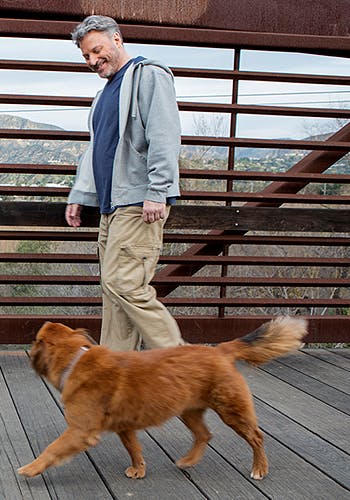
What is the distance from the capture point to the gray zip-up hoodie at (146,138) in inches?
179

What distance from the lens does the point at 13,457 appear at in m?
4.19

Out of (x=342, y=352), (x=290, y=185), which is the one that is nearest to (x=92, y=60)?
(x=290, y=185)

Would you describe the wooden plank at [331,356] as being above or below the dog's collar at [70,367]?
below

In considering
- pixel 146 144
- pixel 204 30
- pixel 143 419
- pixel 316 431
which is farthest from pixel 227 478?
pixel 204 30

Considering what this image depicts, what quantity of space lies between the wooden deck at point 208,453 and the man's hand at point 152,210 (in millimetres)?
1062

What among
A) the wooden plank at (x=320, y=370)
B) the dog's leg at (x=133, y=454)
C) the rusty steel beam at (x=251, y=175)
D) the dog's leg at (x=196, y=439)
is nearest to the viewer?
the dog's leg at (x=133, y=454)

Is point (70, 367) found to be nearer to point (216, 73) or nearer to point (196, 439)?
point (196, 439)

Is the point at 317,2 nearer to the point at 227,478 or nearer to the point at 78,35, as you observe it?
the point at 78,35

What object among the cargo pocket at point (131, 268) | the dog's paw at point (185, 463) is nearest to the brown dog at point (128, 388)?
the dog's paw at point (185, 463)

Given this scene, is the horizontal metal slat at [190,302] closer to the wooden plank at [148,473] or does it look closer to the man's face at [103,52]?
the wooden plank at [148,473]

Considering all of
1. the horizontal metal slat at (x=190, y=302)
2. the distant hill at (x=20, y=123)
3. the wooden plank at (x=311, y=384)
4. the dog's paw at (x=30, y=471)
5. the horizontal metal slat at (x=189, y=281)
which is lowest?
the dog's paw at (x=30, y=471)

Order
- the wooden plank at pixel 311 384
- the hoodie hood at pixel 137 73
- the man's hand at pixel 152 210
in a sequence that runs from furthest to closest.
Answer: the wooden plank at pixel 311 384 < the hoodie hood at pixel 137 73 < the man's hand at pixel 152 210

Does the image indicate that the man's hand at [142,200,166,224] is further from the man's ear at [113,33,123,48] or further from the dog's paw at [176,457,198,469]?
the dog's paw at [176,457,198,469]

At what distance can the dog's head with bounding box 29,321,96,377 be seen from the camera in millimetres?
3828
